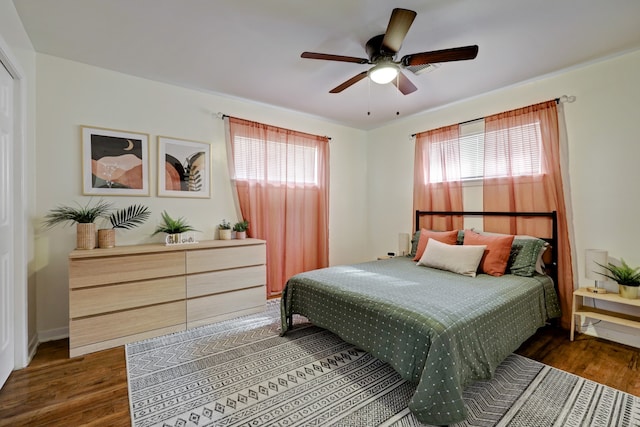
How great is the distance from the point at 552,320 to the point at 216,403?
10.4 ft

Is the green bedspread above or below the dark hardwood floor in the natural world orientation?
above

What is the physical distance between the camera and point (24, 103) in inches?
88.0

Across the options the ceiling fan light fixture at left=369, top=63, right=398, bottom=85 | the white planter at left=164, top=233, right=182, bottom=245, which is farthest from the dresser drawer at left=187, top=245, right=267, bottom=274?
the ceiling fan light fixture at left=369, top=63, right=398, bottom=85

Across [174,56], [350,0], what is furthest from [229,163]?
[350,0]

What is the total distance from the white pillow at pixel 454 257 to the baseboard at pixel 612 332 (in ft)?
3.85

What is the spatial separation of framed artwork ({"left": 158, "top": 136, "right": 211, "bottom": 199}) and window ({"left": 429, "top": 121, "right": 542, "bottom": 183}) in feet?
9.77

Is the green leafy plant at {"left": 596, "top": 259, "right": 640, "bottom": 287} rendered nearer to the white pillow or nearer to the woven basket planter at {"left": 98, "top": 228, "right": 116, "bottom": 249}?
the white pillow

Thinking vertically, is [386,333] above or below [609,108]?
below

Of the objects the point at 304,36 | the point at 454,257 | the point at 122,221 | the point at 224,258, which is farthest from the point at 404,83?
the point at 122,221

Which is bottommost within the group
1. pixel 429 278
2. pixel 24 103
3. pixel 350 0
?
pixel 429 278

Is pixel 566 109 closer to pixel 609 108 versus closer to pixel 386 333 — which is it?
pixel 609 108

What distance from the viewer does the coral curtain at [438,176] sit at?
3.69 metres

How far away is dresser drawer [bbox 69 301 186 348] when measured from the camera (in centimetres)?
235

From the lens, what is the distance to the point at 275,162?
3920mm
